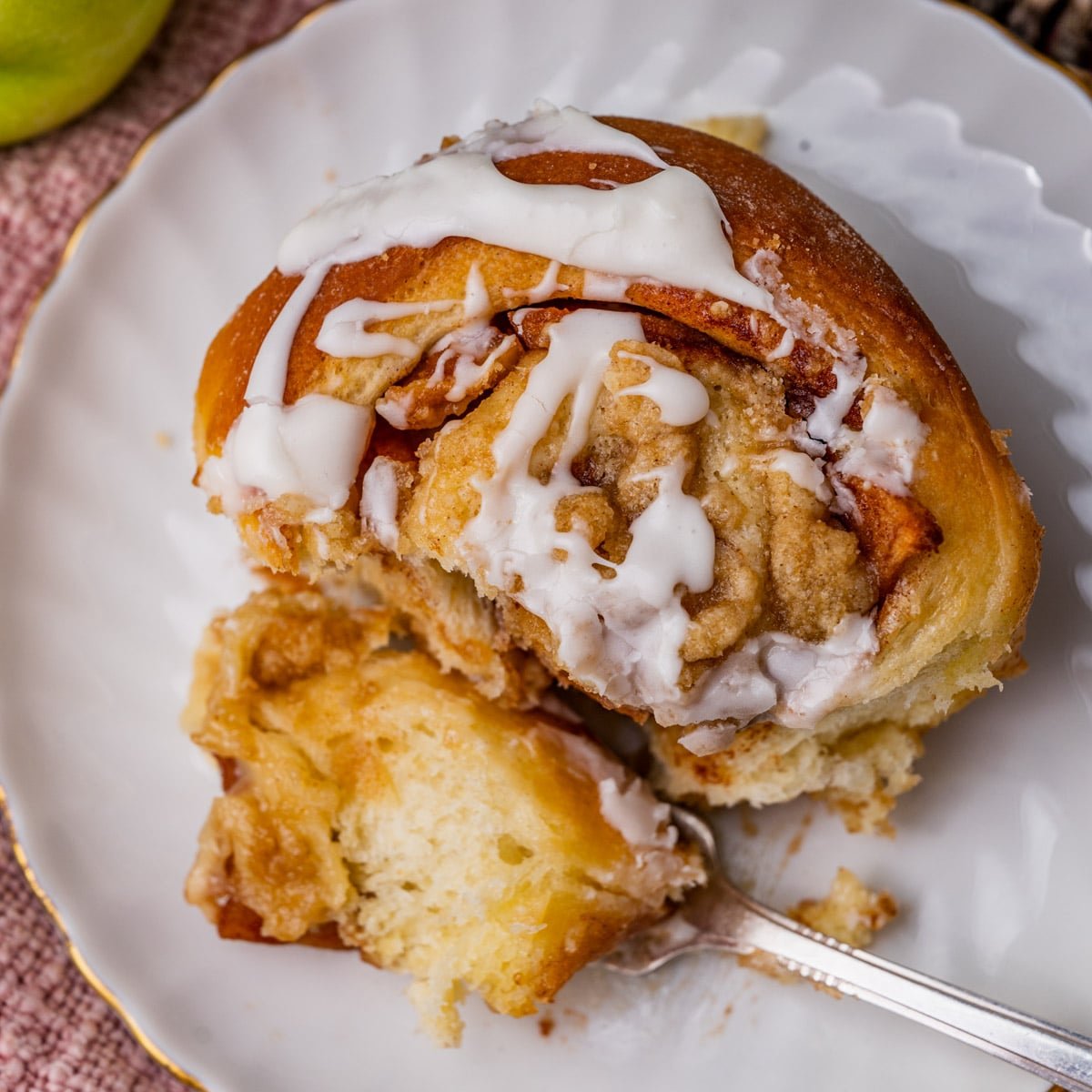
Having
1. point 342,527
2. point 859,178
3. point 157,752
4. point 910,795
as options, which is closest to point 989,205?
point 859,178

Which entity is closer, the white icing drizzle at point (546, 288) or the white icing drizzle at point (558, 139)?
the white icing drizzle at point (546, 288)

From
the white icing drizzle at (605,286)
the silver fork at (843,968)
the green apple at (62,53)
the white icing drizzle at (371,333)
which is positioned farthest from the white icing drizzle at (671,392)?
the green apple at (62,53)

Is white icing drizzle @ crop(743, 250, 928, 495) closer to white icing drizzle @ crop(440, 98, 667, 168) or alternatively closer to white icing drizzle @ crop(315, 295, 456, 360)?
white icing drizzle @ crop(440, 98, 667, 168)

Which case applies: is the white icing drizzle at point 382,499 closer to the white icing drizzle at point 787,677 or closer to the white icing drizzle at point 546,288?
the white icing drizzle at point 546,288

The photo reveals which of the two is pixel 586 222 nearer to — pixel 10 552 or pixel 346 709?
pixel 346 709

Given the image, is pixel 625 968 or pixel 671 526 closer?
pixel 671 526

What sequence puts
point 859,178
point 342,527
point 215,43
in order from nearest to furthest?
1. point 342,527
2. point 859,178
3. point 215,43

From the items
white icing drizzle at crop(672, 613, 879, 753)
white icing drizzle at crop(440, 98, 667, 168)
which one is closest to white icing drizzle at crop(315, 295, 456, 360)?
white icing drizzle at crop(440, 98, 667, 168)
